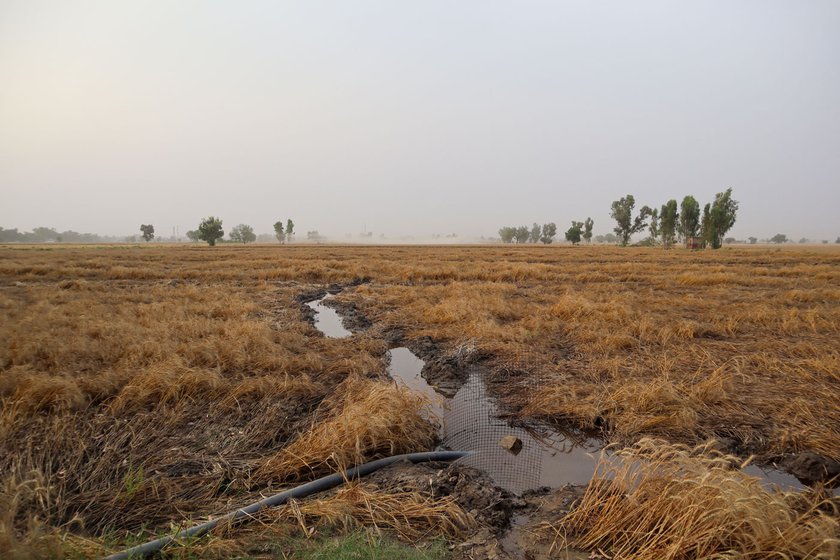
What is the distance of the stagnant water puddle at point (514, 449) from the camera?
435 centimetres

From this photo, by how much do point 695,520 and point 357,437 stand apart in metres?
3.22

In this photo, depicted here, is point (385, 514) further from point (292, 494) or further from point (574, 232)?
point (574, 232)

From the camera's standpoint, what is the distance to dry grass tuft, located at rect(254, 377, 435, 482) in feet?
13.9

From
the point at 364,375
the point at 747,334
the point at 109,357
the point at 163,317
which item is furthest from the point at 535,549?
the point at 163,317

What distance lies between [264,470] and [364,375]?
3197 mm

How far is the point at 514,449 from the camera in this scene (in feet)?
16.4

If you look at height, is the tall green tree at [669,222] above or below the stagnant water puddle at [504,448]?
above

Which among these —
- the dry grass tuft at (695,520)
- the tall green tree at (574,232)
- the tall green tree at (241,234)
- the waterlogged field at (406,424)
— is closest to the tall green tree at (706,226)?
the tall green tree at (574,232)

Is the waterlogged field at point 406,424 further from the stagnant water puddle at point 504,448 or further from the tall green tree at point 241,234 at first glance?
the tall green tree at point 241,234

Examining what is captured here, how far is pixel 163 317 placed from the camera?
425 inches

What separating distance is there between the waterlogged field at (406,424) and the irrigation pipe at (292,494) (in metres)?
0.12

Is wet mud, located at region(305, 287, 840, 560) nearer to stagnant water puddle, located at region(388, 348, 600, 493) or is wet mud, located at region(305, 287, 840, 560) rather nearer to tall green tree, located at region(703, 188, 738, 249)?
stagnant water puddle, located at region(388, 348, 600, 493)

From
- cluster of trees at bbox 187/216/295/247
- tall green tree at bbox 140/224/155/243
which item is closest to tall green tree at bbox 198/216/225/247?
cluster of trees at bbox 187/216/295/247

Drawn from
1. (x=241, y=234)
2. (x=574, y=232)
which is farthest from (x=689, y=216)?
(x=241, y=234)
